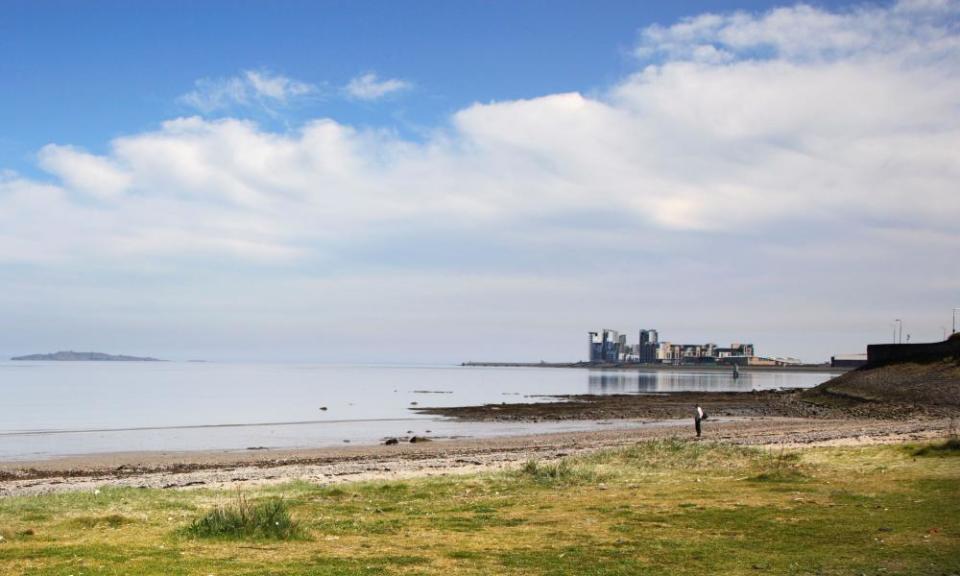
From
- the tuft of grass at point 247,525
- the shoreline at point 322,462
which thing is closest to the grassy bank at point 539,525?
the tuft of grass at point 247,525

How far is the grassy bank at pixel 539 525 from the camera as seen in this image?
35.9ft

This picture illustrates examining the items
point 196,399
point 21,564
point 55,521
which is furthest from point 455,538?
point 196,399

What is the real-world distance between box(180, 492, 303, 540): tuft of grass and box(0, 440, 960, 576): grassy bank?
0.03 metres

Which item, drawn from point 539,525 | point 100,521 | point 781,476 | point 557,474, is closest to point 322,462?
point 557,474

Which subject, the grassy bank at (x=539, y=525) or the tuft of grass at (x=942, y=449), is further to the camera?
the tuft of grass at (x=942, y=449)

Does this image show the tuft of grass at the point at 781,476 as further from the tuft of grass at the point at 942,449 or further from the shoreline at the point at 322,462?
the shoreline at the point at 322,462

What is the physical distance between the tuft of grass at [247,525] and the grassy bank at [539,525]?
3 cm

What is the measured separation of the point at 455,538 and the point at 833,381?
80.7m

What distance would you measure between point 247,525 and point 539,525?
4.88 m

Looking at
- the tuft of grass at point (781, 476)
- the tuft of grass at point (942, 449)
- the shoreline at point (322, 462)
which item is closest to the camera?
the tuft of grass at point (781, 476)

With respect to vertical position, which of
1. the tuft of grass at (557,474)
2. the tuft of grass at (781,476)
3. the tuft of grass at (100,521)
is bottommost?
the tuft of grass at (557,474)

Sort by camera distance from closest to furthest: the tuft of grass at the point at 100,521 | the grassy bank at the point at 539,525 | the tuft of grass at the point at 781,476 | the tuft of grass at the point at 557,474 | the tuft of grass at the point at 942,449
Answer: the grassy bank at the point at 539,525 < the tuft of grass at the point at 100,521 < the tuft of grass at the point at 781,476 < the tuft of grass at the point at 557,474 < the tuft of grass at the point at 942,449

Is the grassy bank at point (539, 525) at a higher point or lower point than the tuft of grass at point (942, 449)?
lower

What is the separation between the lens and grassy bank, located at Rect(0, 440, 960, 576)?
431 inches
